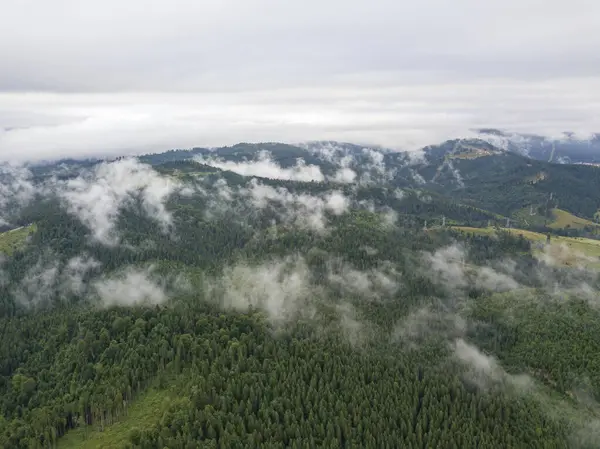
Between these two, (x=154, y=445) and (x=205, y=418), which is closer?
(x=154, y=445)

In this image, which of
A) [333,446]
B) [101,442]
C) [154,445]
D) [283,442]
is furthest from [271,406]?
[101,442]

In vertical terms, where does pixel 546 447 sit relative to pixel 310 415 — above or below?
below

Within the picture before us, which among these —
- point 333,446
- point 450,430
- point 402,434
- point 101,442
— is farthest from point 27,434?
point 450,430

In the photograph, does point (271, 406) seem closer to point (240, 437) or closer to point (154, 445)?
point (240, 437)

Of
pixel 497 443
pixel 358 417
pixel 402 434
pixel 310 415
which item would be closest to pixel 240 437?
pixel 310 415

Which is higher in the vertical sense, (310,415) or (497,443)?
(310,415)

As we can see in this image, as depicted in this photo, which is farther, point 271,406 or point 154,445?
point 271,406

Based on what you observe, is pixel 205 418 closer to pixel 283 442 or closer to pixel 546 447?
pixel 283 442

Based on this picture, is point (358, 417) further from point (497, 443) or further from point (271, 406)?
point (497, 443)
